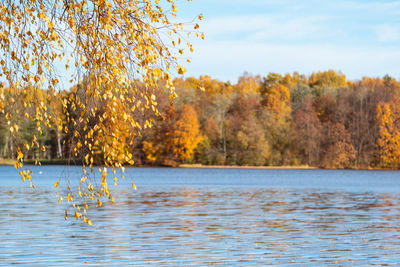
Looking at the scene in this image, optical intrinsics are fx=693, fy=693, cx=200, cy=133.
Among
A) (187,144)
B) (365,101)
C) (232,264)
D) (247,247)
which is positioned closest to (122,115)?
(232,264)

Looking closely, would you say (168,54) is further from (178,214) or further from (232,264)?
(178,214)

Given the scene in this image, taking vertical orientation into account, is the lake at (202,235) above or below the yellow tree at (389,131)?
below

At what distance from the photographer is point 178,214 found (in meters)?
28.3

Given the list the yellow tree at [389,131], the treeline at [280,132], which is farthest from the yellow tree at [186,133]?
the yellow tree at [389,131]

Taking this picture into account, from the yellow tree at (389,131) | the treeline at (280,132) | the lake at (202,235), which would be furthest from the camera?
the treeline at (280,132)

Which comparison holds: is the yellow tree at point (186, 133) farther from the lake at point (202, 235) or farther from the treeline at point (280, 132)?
the lake at point (202, 235)

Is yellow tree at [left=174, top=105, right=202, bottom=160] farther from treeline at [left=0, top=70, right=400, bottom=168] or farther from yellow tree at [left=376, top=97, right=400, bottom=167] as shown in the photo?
yellow tree at [left=376, top=97, right=400, bottom=167]

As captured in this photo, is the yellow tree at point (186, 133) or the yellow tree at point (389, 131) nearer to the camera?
the yellow tree at point (389, 131)

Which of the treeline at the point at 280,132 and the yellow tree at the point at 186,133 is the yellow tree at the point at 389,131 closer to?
the treeline at the point at 280,132

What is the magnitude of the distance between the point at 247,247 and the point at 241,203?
667 inches

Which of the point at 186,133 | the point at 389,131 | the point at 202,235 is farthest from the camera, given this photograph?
the point at 186,133

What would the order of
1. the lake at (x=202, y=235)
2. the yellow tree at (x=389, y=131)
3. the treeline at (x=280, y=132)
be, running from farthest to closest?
the treeline at (x=280, y=132) < the yellow tree at (x=389, y=131) < the lake at (x=202, y=235)

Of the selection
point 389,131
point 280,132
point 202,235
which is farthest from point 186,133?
point 202,235

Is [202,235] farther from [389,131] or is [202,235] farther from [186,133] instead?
[389,131]
